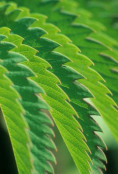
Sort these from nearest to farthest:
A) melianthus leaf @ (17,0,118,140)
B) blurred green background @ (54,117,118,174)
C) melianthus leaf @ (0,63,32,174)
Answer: melianthus leaf @ (0,63,32,174) → melianthus leaf @ (17,0,118,140) → blurred green background @ (54,117,118,174)

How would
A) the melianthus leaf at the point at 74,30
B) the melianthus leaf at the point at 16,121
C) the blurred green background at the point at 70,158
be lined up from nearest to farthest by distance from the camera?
the melianthus leaf at the point at 16,121 < the melianthus leaf at the point at 74,30 < the blurred green background at the point at 70,158

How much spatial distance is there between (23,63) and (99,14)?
1.10 meters

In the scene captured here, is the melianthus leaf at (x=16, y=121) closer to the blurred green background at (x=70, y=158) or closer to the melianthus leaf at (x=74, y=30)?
the melianthus leaf at (x=74, y=30)

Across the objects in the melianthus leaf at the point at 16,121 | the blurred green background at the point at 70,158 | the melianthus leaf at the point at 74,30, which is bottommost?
the blurred green background at the point at 70,158

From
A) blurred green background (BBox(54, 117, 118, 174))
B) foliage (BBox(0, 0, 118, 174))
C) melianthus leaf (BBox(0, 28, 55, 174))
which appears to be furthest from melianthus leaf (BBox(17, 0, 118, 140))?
blurred green background (BBox(54, 117, 118, 174))

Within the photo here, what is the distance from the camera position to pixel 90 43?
120cm

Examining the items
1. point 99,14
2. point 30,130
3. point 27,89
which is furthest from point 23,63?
point 99,14

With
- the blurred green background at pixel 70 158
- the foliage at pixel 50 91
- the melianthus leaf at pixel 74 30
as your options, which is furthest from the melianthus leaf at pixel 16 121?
the blurred green background at pixel 70 158

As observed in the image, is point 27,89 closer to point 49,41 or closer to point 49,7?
point 49,41

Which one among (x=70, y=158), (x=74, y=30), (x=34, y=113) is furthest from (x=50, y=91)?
(x=70, y=158)

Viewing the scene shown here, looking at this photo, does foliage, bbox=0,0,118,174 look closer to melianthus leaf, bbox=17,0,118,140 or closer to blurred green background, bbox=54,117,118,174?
melianthus leaf, bbox=17,0,118,140

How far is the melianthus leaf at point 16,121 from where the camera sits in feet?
2.49

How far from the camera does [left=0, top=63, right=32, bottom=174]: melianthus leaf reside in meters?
0.76

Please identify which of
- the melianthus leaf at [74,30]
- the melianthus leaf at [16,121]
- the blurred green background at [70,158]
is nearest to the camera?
the melianthus leaf at [16,121]
